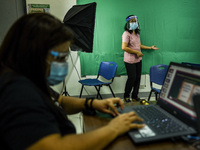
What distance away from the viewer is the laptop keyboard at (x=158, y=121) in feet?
2.06

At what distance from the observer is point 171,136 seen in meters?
Answer: 0.58

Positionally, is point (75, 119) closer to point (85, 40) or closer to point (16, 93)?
point (85, 40)

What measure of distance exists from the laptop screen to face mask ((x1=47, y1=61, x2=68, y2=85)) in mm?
553

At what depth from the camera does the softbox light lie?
83.1 inches

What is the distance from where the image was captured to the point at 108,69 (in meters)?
2.82

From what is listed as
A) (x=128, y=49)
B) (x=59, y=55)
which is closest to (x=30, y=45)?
(x=59, y=55)

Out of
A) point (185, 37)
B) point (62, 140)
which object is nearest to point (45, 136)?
point (62, 140)

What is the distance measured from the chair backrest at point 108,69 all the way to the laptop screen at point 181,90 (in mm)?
1816

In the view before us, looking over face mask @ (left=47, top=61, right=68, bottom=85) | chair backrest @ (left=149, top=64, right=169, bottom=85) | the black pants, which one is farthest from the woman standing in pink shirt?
face mask @ (left=47, top=61, right=68, bottom=85)

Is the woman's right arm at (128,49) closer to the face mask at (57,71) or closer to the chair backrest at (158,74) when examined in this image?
the chair backrest at (158,74)

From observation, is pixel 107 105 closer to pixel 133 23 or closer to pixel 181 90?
pixel 181 90

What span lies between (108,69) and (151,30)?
126 centimetres

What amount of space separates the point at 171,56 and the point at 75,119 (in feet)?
7.96

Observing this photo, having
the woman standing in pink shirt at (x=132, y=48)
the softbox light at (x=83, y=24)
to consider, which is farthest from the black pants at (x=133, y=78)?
the softbox light at (x=83, y=24)
